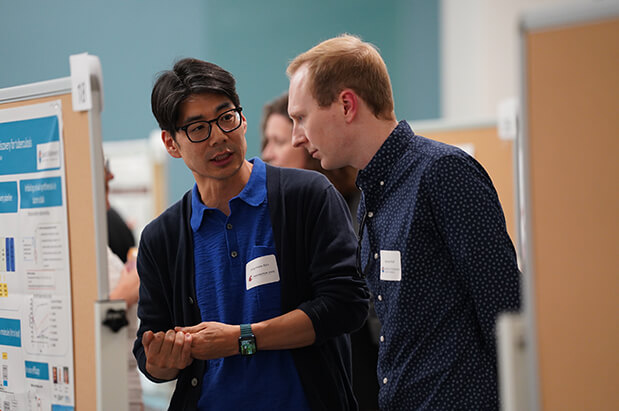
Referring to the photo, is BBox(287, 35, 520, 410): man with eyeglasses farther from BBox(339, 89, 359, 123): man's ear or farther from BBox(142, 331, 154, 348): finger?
BBox(142, 331, 154, 348): finger

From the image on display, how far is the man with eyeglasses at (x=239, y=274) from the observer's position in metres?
1.48

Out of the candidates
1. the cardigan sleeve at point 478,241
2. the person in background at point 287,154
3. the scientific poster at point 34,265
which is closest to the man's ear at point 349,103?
the cardigan sleeve at point 478,241

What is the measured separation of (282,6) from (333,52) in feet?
14.3

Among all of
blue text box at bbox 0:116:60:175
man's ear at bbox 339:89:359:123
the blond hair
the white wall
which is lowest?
blue text box at bbox 0:116:60:175

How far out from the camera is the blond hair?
1.48m

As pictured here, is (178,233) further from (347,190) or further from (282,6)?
(282,6)

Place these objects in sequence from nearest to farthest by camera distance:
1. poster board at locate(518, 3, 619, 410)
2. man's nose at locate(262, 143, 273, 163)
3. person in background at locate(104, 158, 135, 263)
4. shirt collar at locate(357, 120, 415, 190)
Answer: poster board at locate(518, 3, 619, 410), shirt collar at locate(357, 120, 415, 190), man's nose at locate(262, 143, 273, 163), person in background at locate(104, 158, 135, 263)

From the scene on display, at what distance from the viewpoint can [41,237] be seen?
1402 mm

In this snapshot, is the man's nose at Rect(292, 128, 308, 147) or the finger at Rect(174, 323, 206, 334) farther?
the man's nose at Rect(292, 128, 308, 147)

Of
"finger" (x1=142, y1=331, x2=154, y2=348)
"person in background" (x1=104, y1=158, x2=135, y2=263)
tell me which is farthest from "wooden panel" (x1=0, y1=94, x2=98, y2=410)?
"person in background" (x1=104, y1=158, x2=135, y2=263)

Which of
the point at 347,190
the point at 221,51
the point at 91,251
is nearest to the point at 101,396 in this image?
the point at 91,251

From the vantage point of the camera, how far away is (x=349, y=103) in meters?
1.47

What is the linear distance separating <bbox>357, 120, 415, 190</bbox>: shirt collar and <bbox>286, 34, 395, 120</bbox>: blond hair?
0.07 meters

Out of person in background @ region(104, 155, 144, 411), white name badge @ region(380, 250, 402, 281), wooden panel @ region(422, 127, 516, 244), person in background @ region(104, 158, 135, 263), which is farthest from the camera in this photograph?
wooden panel @ region(422, 127, 516, 244)
